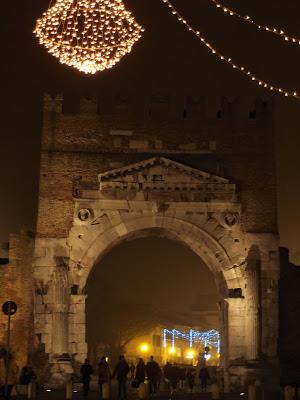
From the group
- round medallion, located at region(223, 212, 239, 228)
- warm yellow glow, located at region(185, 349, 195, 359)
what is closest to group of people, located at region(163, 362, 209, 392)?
round medallion, located at region(223, 212, 239, 228)

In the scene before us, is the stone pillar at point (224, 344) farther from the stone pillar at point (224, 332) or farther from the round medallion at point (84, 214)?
the round medallion at point (84, 214)

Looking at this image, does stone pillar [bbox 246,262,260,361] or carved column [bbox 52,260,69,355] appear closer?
carved column [bbox 52,260,69,355]

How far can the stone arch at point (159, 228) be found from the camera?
3000 centimetres

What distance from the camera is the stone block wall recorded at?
30031 mm

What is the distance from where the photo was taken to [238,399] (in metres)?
26.2

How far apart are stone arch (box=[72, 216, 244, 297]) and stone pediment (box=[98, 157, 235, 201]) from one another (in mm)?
1049

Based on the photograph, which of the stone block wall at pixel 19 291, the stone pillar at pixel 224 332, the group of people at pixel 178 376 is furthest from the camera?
the stone pillar at pixel 224 332

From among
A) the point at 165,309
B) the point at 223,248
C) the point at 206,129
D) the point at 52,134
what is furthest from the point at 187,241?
the point at 165,309

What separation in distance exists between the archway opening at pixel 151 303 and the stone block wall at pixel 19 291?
73.3 ft

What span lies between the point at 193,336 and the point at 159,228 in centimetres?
2543

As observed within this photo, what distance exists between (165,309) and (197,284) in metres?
3.00

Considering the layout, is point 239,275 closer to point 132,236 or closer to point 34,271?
point 132,236

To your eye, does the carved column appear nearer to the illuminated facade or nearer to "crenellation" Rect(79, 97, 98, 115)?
the illuminated facade

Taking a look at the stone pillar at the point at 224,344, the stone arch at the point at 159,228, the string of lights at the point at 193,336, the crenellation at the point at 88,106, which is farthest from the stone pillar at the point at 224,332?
the string of lights at the point at 193,336
